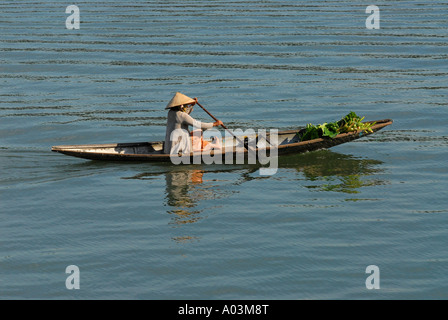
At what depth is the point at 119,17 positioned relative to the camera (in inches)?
1415

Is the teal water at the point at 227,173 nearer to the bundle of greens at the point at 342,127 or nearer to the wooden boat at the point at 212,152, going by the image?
the wooden boat at the point at 212,152

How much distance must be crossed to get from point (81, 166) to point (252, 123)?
5.18 meters

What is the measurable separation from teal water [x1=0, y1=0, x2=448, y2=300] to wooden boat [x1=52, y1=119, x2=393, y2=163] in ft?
1.00

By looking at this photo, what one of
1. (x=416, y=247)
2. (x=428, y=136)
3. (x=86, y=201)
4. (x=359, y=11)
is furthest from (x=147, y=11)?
(x=416, y=247)

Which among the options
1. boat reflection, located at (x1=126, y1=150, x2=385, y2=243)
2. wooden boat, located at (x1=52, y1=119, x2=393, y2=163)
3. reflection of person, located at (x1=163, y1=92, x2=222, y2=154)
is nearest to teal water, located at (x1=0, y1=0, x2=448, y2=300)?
boat reflection, located at (x1=126, y1=150, x2=385, y2=243)

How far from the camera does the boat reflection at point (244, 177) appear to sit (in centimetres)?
1549

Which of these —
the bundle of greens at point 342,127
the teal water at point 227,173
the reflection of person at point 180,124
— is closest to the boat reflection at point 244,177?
the teal water at point 227,173

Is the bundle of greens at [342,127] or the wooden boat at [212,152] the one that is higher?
the bundle of greens at [342,127]

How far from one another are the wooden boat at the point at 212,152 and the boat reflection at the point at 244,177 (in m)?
0.32

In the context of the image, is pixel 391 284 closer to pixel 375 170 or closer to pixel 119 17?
pixel 375 170

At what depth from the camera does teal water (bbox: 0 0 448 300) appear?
12359 millimetres

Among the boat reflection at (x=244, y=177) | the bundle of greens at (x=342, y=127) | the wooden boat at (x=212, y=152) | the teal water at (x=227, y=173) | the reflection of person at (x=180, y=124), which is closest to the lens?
the teal water at (x=227, y=173)

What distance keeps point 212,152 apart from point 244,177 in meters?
0.89
